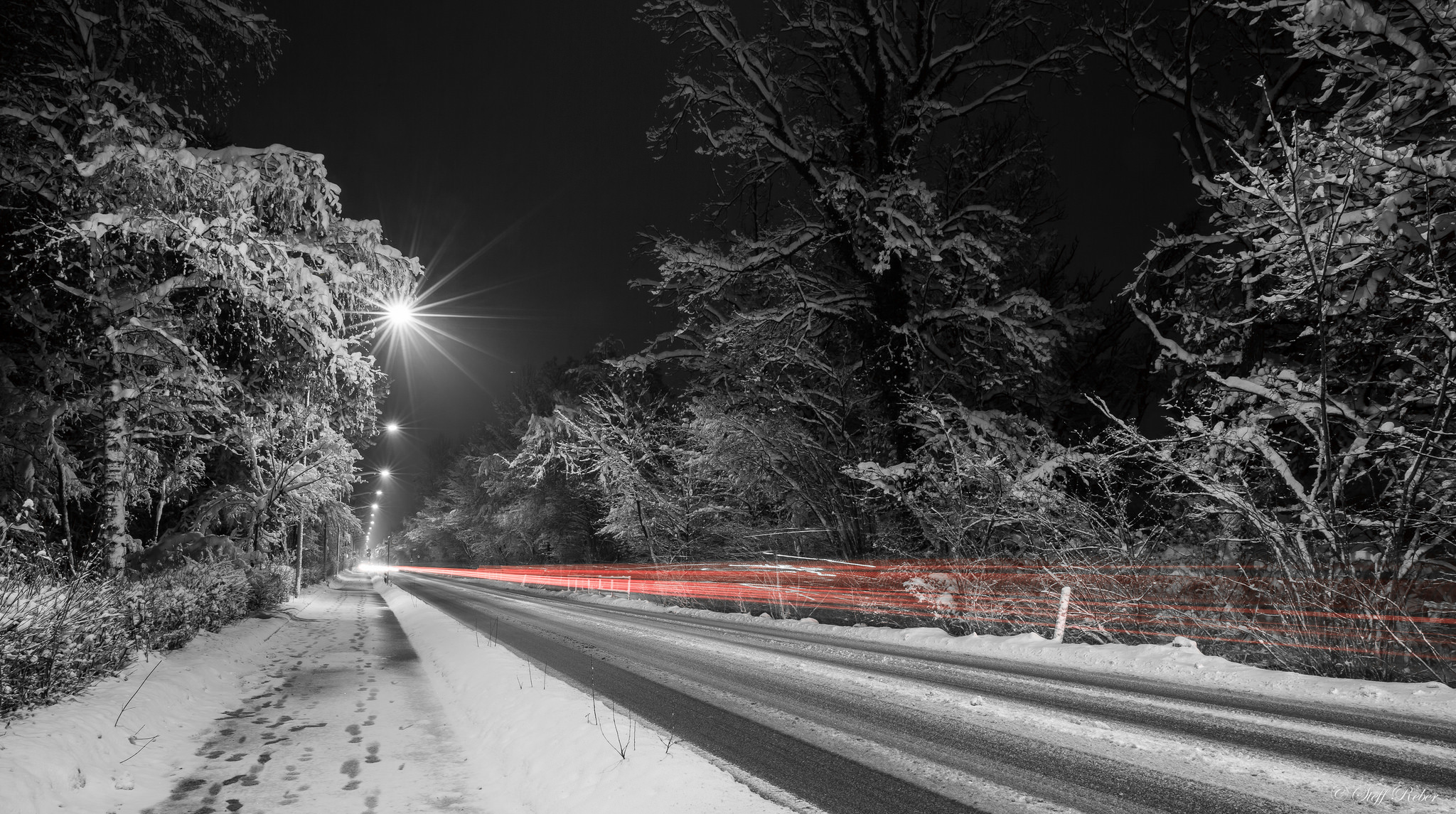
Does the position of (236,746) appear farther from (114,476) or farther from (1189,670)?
(1189,670)

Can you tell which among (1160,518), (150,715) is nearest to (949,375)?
(1160,518)

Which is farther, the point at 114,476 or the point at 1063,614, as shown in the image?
the point at 1063,614

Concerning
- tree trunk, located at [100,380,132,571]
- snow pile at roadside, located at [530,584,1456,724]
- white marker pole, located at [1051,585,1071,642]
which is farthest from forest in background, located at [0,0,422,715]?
white marker pole, located at [1051,585,1071,642]

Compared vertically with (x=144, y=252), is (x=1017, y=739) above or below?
below

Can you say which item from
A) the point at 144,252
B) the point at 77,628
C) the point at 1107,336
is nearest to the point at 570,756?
the point at 77,628

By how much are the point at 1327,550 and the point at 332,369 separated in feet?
41.6

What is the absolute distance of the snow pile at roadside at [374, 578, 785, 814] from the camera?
405cm

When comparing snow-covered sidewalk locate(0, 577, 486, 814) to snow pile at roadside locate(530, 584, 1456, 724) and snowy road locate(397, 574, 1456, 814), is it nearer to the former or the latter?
snowy road locate(397, 574, 1456, 814)

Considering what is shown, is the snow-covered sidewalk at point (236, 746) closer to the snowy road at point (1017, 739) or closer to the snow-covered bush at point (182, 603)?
the snow-covered bush at point (182, 603)

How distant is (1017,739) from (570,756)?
3.39m

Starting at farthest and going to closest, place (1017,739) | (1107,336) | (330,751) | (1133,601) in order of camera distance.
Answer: (1107,336) → (1133,601) → (330,751) → (1017,739)

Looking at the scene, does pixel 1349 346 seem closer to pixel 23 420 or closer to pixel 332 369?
pixel 332 369

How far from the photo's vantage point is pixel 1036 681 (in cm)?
705

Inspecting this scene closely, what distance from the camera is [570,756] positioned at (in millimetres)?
5082
